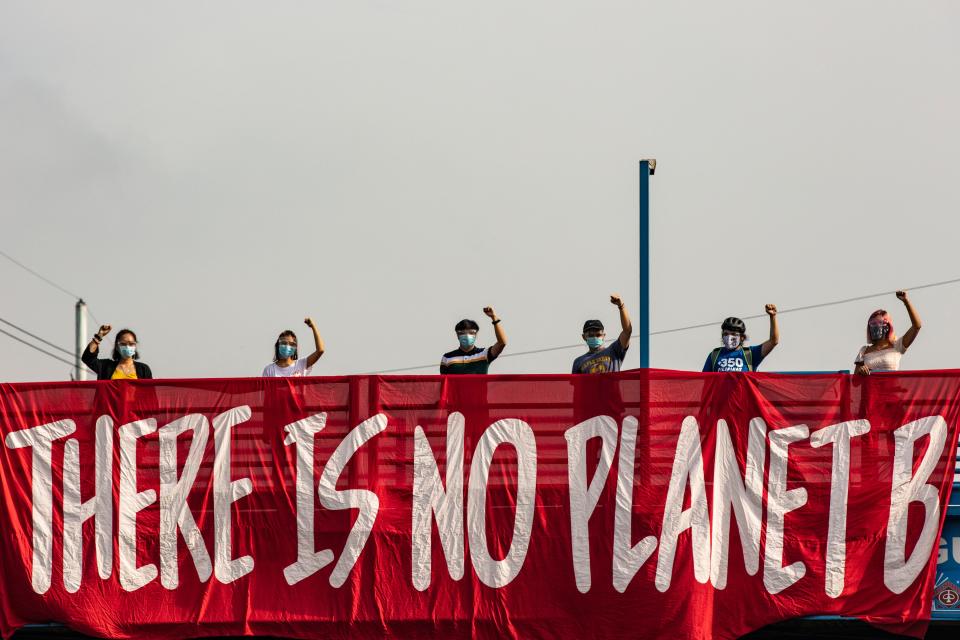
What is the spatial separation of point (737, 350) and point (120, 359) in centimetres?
517

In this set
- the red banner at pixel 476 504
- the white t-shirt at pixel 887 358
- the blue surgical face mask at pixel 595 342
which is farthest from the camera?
the blue surgical face mask at pixel 595 342

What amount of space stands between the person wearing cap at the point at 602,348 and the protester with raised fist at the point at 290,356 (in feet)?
7.24

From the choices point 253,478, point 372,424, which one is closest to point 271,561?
point 253,478

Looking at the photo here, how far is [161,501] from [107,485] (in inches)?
17.7

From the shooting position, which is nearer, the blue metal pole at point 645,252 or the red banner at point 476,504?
the red banner at point 476,504

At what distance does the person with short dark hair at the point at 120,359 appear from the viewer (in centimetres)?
1106

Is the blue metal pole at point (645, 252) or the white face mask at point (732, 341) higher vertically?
the blue metal pole at point (645, 252)

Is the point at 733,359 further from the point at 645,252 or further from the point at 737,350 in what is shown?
the point at 645,252

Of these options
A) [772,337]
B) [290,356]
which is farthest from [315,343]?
[772,337]

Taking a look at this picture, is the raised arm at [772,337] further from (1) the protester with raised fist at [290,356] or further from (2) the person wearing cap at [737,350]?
(1) the protester with raised fist at [290,356]

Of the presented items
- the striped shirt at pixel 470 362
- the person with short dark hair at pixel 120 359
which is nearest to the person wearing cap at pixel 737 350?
the striped shirt at pixel 470 362

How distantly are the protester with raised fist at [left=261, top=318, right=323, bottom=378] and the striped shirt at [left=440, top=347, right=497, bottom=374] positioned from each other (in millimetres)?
1096

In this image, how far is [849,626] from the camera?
1166 cm

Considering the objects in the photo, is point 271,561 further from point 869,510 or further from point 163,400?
point 869,510
